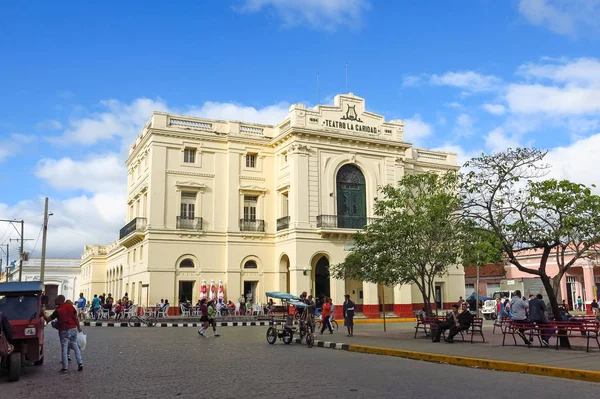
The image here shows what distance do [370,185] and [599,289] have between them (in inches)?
811

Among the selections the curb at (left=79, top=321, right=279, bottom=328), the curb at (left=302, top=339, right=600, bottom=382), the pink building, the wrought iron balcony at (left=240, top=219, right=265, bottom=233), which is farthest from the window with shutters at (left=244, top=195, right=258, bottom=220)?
the curb at (left=302, top=339, right=600, bottom=382)

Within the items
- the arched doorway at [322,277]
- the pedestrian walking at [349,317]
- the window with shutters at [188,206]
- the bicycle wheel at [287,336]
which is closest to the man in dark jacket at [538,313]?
the pedestrian walking at [349,317]

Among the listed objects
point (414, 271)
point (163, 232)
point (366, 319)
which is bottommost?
point (366, 319)

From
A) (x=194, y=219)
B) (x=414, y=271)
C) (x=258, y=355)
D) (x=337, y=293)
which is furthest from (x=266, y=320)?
(x=258, y=355)

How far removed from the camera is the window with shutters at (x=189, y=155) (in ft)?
123

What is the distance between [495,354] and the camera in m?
14.0

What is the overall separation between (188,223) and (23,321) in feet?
81.9

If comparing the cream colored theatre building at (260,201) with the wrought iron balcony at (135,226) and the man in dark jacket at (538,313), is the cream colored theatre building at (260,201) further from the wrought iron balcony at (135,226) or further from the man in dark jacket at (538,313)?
the man in dark jacket at (538,313)

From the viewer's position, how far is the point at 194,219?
36688mm

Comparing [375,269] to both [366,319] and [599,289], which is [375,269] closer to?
[366,319]

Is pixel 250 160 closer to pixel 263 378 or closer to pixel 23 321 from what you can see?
pixel 23 321

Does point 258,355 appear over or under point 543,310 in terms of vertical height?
under

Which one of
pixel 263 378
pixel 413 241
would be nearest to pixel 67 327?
pixel 263 378

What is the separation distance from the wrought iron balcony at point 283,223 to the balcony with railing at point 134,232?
855cm
